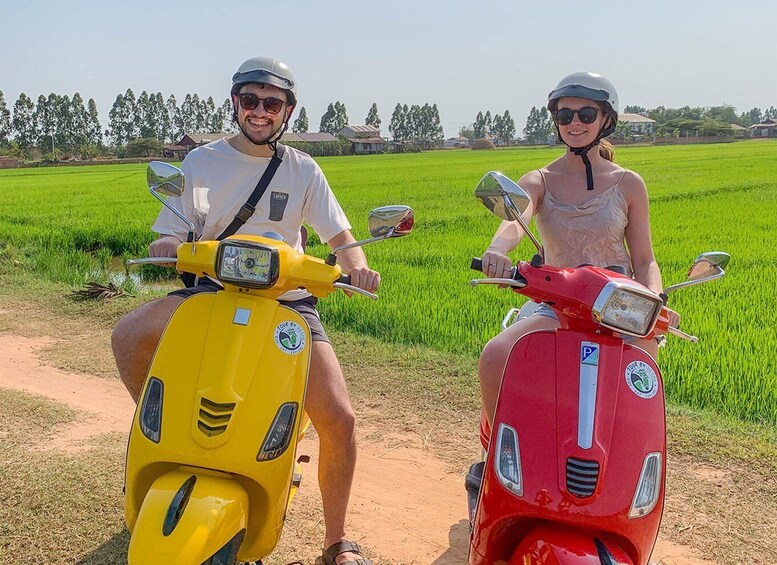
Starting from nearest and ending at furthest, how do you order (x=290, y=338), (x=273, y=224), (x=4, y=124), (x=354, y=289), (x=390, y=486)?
(x=290, y=338)
(x=354, y=289)
(x=273, y=224)
(x=390, y=486)
(x=4, y=124)

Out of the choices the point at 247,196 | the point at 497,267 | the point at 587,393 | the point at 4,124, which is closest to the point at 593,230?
the point at 497,267

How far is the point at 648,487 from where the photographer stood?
1.89 metres

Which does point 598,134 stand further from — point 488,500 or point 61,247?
point 61,247

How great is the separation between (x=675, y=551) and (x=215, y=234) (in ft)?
7.19

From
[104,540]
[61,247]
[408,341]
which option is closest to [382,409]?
[408,341]

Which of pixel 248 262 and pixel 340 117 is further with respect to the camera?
→ pixel 340 117

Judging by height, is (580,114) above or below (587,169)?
above

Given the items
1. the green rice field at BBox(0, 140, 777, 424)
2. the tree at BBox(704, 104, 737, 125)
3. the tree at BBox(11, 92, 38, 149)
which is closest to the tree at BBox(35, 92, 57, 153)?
the tree at BBox(11, 92, 38, 149)

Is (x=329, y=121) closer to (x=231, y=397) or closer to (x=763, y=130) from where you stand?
(x=763, y=130)

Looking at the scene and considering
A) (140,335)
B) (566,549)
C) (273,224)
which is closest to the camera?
(566,549)

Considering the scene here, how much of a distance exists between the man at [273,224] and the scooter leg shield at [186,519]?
55cm

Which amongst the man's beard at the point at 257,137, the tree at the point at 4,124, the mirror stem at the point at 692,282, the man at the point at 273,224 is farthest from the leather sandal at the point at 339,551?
the tree at the point at 4,124

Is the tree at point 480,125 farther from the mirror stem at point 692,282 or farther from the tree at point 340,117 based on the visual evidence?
the mirror stem at point 692,282

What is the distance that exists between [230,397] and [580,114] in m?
1.59
